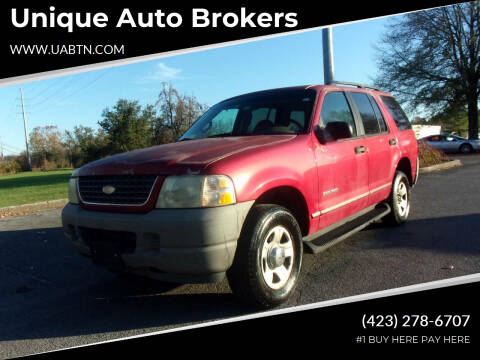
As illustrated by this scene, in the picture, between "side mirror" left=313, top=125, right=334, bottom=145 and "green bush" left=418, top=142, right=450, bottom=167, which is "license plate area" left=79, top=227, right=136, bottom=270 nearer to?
A: "side mirror" left=313, top=125, right=334, bottom=145

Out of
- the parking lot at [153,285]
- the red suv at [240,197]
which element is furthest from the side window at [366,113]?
the parking lot at [153,285]

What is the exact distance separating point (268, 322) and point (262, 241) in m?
0.61

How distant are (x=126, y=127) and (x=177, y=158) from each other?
1859 centimetres

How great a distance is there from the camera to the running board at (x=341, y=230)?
3521 mm

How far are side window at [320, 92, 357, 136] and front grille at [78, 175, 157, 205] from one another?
2033 millimetres

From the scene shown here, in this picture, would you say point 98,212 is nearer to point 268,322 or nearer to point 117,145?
point 268,322

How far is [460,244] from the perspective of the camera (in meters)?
4.60

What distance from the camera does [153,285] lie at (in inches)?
152

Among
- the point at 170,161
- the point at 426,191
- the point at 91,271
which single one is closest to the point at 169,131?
the point at 426,191

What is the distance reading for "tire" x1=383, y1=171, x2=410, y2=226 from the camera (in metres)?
5.32

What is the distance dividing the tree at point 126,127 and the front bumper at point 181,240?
17.9 m

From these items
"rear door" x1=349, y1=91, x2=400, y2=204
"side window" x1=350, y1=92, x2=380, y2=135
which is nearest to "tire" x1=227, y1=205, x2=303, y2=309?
"rear door" x1=349, y1=91, x2=400, y2=204

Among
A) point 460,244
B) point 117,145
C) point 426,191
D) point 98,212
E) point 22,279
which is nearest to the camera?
point 98,212

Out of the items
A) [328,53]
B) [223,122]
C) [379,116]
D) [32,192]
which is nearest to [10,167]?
[32,192]
